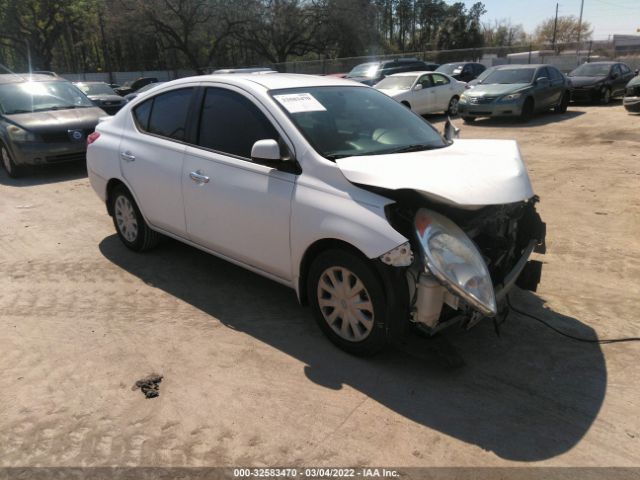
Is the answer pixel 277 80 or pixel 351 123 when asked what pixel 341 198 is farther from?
pixel 277 80

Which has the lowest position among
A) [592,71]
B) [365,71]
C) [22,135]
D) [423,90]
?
[22,135]

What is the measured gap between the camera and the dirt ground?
2.71 meters

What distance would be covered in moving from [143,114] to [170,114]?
486 millimetres

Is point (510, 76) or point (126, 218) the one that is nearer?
point (126, 218)

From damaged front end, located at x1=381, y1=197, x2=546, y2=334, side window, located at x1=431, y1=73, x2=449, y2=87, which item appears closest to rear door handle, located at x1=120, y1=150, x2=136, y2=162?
damaged front end, located at x1=381, y1=197, x2=546, y2=334

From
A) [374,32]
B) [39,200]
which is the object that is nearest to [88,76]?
[374,32]

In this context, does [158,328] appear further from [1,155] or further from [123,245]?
[1,155]

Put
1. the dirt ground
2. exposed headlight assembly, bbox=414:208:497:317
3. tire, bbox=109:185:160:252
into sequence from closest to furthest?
the dirt ground < exposed headlight assembly, bbox=414:208:497:317 < tire, bbox=109:185:160:252

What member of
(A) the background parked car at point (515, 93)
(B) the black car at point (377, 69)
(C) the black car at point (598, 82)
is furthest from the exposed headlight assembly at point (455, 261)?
(C) the black car at point (598, 82)

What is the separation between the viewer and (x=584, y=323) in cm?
387

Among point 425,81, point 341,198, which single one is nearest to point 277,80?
point 341,198

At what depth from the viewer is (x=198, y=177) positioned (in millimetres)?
4160

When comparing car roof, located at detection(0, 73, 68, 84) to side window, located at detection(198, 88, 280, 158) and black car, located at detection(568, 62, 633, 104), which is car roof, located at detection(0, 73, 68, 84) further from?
black car, located at detection(568, 62, 633, 104)

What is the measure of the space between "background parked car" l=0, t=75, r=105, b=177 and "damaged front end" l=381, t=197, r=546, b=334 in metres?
8.12
